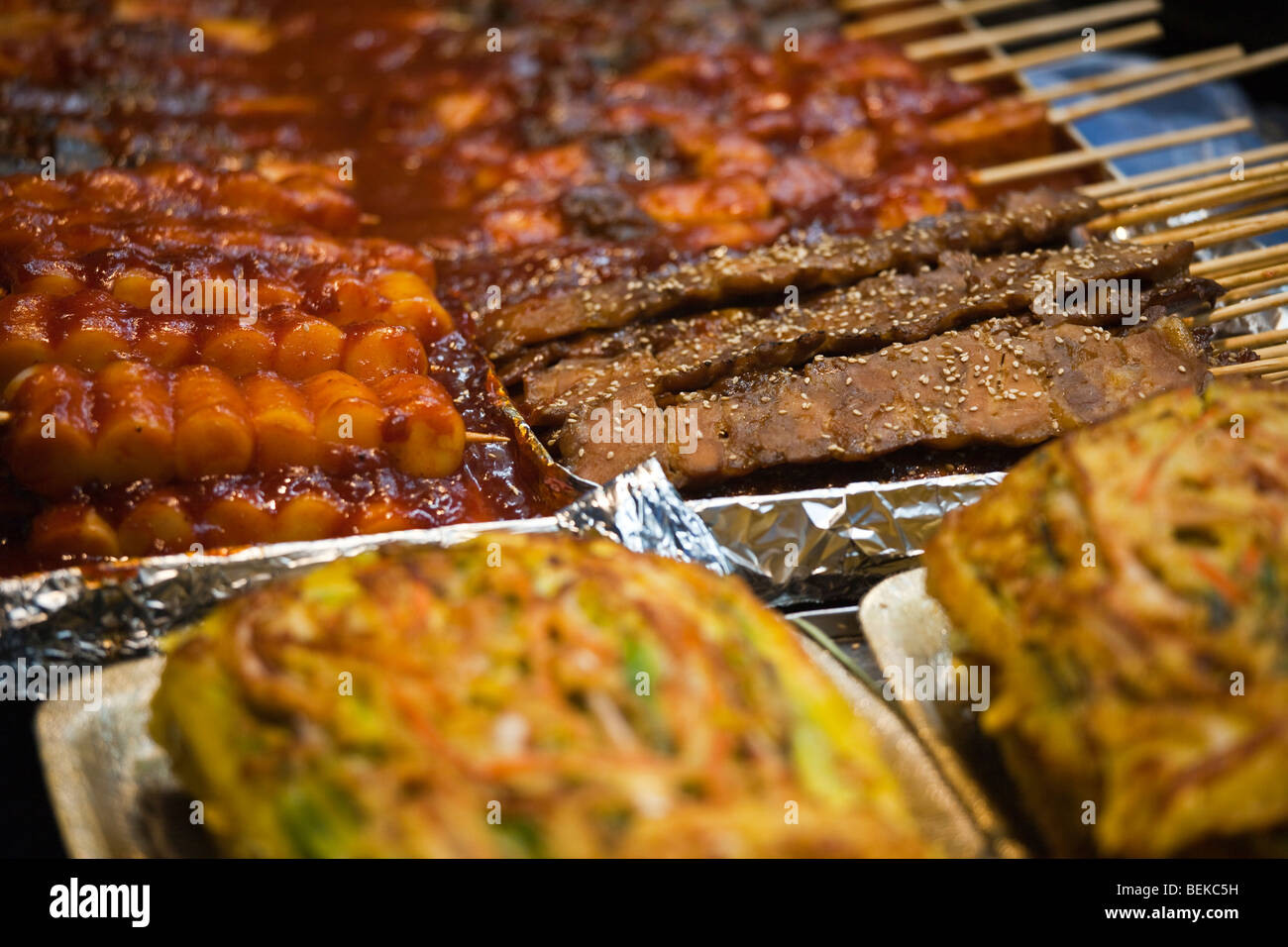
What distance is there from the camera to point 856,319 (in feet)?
14.7

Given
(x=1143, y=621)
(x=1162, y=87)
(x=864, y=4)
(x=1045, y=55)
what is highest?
(x=864, y=4)

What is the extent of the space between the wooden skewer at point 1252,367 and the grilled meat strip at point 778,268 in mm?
1147

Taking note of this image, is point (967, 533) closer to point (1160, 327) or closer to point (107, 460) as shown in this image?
point (1160, 327)

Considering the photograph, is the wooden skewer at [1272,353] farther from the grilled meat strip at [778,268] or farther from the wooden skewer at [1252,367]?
the grilled meat strip at [778,268]

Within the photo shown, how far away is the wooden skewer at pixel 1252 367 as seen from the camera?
13.7ft

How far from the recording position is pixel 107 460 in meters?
3.51

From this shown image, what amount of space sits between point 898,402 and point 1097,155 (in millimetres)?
2785

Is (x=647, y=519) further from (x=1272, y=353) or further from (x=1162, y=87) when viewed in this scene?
(x=1162, y=87)

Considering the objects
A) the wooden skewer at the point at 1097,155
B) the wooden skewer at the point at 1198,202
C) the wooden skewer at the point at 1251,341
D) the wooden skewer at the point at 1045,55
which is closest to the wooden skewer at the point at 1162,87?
the wooden skewer at the point at 1097,155

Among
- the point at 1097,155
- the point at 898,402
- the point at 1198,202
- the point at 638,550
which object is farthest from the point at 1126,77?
the point at 638,550

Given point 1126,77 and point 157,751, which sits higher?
Answer: point 1126,77

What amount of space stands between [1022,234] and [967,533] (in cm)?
259

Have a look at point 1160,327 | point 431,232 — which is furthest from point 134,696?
point 1160,327
